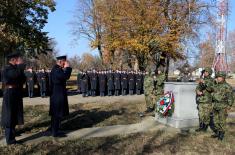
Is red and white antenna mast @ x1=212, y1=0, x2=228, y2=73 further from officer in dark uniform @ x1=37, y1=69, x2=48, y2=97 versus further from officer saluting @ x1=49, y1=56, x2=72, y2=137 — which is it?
officer saluting @ x1=49, y1=56, x2=72, y2=137

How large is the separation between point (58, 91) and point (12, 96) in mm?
1039

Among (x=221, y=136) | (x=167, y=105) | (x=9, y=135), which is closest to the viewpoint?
(x=9, y=135)

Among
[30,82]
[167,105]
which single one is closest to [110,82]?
[30,82]

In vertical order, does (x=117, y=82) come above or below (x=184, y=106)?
above

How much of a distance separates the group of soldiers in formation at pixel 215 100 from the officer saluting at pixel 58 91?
3.47 metres

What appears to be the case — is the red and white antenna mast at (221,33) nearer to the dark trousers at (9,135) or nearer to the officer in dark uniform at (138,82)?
the officer in dark uniform at (138,82)

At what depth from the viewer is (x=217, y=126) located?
8.26m

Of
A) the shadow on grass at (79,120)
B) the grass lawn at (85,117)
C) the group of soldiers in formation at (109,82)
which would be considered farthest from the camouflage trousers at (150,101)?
the group of soldiers in formation at (109,82)

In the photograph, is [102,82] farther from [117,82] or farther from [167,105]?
[167,105]

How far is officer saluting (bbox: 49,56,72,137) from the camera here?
7625 mm

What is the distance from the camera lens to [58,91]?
778 cm

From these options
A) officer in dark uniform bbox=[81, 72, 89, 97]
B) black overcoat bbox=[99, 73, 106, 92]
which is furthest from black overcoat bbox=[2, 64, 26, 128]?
black overcoat bbox=[99, 73, 106, 92]

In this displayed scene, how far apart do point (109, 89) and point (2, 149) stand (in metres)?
12.8

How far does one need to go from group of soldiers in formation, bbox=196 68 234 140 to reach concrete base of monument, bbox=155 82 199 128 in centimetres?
38
